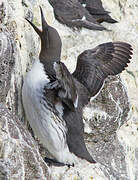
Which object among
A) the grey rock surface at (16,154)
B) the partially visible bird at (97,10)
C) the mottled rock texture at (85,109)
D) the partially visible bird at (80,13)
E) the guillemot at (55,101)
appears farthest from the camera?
the partially visible bird at (97,10)

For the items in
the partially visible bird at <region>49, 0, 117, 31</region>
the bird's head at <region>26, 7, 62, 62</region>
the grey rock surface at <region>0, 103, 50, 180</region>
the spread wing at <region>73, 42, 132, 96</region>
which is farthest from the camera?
the partially visible bird at <region>49, 0, 117, 31</region>

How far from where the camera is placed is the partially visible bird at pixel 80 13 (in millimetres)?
8156

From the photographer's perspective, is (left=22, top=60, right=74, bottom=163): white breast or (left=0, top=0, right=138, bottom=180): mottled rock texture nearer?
(left=0, top=0, right=138, bottom=180): mottled rock texture

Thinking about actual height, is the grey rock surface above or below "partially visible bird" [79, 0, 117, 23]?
below

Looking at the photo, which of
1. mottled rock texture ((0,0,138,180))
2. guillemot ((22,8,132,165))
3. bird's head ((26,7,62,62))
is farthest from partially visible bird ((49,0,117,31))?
bird's head ((26,7,62,62))

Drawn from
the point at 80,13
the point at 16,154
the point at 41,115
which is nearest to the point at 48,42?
the point at 41,115

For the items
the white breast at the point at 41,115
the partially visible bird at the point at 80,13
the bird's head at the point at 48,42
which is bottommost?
the white breast at the point at 41,115

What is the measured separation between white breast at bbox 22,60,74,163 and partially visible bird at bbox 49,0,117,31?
7.36 ft

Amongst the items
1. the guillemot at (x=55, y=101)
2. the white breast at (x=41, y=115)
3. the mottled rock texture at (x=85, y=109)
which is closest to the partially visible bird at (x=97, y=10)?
the mottled rock texture at (x=85, y=109)

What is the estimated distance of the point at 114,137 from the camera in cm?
721

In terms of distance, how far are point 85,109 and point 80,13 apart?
233 centimetres

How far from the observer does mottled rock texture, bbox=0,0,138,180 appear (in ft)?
14.6

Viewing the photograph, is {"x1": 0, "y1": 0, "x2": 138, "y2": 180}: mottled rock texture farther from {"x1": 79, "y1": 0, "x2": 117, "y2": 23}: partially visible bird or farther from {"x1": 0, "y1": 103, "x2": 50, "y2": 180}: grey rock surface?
{"x1": 79, "y1": 0, "x2": 117, "y2": 23}: partially visible bird

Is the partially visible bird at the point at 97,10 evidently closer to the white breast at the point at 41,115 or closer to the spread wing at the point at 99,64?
the spread wing at the point at 99,64
